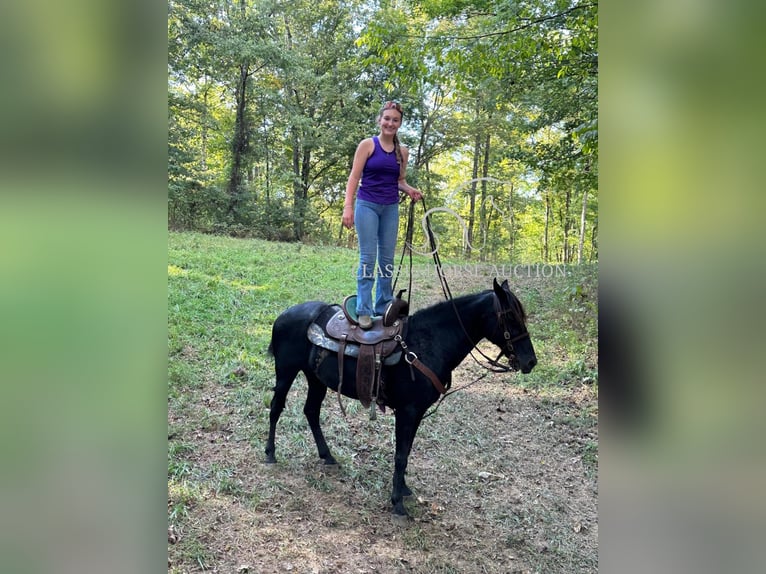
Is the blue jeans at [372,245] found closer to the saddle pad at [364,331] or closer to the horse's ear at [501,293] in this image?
the saddle pad at [364,331]

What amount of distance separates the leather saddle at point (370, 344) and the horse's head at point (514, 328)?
2.15 feet

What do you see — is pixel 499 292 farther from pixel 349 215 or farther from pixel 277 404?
pixel 277 404

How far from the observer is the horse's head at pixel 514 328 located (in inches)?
105

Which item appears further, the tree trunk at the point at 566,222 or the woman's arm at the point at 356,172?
the tree trunk at the point at 566,222

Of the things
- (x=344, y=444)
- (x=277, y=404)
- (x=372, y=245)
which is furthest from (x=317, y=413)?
(x=372, y=245)

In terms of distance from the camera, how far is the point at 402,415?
291 cm

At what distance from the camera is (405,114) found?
9.50 m

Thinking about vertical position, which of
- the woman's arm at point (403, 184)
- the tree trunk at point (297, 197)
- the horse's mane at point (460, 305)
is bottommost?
the horse's mane at point (460, 305)

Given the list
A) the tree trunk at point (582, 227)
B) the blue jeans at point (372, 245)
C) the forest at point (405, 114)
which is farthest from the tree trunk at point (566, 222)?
the blue jeans at point (372, 245)
